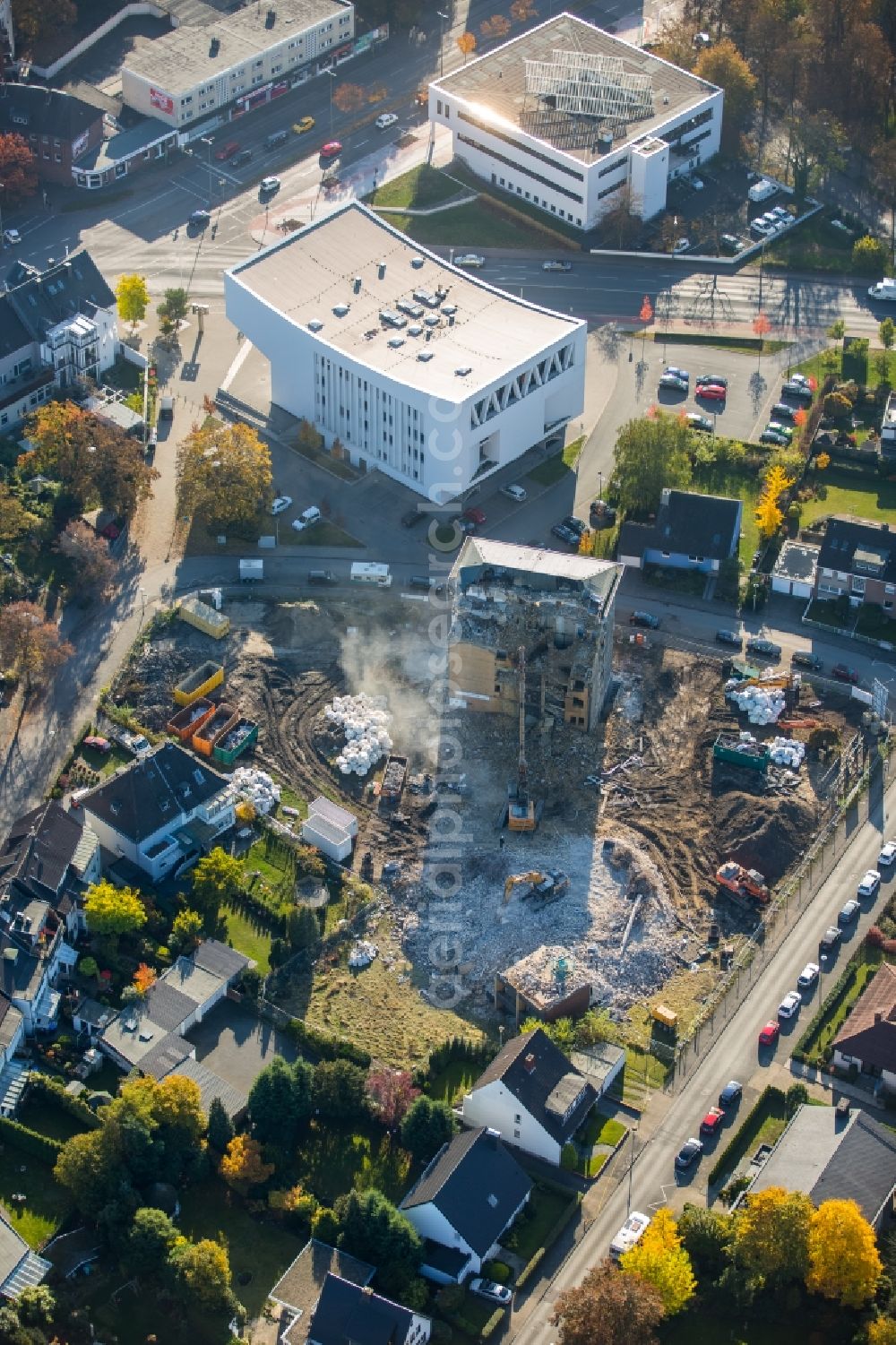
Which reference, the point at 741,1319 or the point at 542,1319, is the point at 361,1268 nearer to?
the point at 542,1319

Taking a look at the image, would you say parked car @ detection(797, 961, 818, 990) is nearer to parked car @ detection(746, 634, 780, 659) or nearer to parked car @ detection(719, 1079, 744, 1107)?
parked car @ detection(719, 1079, 744, 1107)

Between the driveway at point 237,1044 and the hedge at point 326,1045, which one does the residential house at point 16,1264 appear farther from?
the hedge at point 326,1045

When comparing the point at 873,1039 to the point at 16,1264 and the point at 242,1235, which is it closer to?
the point at 242,1235

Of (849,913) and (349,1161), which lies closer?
(349,1161)

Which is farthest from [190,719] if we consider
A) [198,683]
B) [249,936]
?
[249,936]

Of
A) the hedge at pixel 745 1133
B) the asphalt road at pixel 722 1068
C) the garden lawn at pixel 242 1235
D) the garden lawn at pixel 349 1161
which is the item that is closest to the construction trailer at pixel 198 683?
the garden lawn at pixel 349 1161

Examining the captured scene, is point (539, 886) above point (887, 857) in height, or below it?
below

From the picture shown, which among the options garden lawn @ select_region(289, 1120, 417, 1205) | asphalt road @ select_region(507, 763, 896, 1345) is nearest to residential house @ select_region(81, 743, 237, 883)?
garden lawn @ select_region(289, 1120, 417, 1205)

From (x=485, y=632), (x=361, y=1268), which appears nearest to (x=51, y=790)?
(x=485, y=632)
